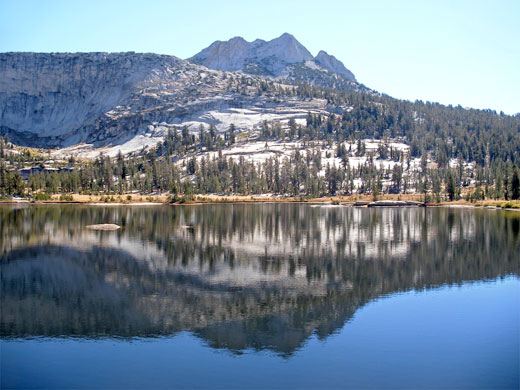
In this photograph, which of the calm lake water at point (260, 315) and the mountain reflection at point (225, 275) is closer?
the calm lake water at point (260, 315)

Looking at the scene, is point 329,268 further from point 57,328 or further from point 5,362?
point 5,362

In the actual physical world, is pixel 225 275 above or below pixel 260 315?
above

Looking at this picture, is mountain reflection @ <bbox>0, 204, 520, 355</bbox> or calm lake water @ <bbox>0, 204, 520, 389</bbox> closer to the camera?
calm lake water @ <bbox>0, 204, 520, 389</bbox>

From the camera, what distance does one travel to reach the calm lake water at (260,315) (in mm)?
24703

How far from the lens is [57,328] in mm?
31750

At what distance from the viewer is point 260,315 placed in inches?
1332

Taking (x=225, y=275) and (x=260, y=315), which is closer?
(x=260, y=315)

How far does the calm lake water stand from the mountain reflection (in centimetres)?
20

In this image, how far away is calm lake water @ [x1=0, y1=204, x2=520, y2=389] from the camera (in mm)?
24703

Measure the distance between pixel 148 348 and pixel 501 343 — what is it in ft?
73.1

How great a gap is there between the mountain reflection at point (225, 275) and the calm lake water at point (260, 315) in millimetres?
197

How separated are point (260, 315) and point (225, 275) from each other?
13931 mm

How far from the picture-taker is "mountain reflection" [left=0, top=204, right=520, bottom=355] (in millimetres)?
32156

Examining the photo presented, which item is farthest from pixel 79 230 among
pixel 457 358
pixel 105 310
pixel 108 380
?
pixel 457 358
